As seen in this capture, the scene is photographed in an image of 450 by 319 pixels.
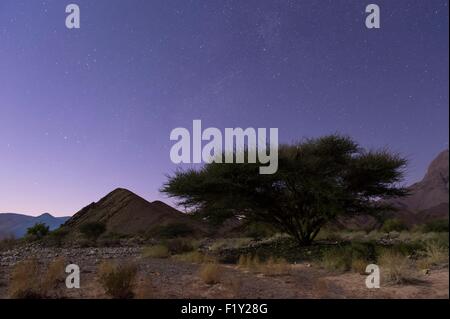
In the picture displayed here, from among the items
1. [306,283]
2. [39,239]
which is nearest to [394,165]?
[306,283]

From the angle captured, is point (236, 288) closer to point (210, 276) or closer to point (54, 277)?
point (210, 276)

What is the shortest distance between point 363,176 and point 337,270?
26.4 feet

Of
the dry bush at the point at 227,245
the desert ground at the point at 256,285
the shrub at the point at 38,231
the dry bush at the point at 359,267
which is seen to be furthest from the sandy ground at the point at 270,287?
the shrub at the point at 38,231

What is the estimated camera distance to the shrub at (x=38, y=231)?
36481 mm

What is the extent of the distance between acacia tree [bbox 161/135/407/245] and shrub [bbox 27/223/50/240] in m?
25.4

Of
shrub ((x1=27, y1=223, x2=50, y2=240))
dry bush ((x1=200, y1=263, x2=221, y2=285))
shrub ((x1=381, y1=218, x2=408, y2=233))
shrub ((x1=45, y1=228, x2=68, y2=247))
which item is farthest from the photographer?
shrub ((x1=27, y1=223, x2=50, y2=240))

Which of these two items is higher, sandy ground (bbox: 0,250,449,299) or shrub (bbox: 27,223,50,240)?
sandy ground (bbox: 0,250,449,299)

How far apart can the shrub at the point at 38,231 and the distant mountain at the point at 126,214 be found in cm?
828

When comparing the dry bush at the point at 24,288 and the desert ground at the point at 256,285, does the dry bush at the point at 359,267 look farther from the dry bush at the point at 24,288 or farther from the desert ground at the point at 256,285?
the dry bush at the point at 24,288

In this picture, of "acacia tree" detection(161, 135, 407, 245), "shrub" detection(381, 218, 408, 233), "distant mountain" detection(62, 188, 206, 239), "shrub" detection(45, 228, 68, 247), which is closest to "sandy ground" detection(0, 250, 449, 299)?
"acacia tree" detection(161, 135, 407, 245)

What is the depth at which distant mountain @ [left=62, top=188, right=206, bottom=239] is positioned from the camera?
48.7 metres

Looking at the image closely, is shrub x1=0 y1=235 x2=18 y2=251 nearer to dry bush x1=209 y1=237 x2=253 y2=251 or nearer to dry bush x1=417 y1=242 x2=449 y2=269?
dry bush x1=209 y1=237 x2=253 y2=251
